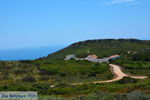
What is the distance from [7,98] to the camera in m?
9.17

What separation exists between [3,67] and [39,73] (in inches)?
293

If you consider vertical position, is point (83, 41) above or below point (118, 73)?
above

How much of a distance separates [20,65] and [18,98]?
1541 inches

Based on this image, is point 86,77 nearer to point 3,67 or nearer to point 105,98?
point 3,67

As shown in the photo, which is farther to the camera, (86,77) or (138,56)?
(138,56)

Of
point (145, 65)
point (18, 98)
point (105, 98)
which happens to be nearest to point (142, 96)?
point (105, 98)

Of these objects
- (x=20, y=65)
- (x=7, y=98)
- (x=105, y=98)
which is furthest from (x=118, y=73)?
(x=7, y=98)

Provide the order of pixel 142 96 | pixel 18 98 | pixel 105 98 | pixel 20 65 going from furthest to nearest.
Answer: pixel 20 65 < pixel 105 98 < pixel 142 96 < pixel 18 98

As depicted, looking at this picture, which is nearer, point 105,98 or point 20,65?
point 105,98

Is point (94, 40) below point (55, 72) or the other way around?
the other way around

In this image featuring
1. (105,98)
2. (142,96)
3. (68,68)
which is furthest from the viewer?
(68,68)

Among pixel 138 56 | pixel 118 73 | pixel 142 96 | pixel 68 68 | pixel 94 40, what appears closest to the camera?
pixel 142 96

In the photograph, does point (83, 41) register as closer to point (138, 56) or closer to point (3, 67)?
point (138, 56)

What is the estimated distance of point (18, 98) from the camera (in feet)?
29.5
